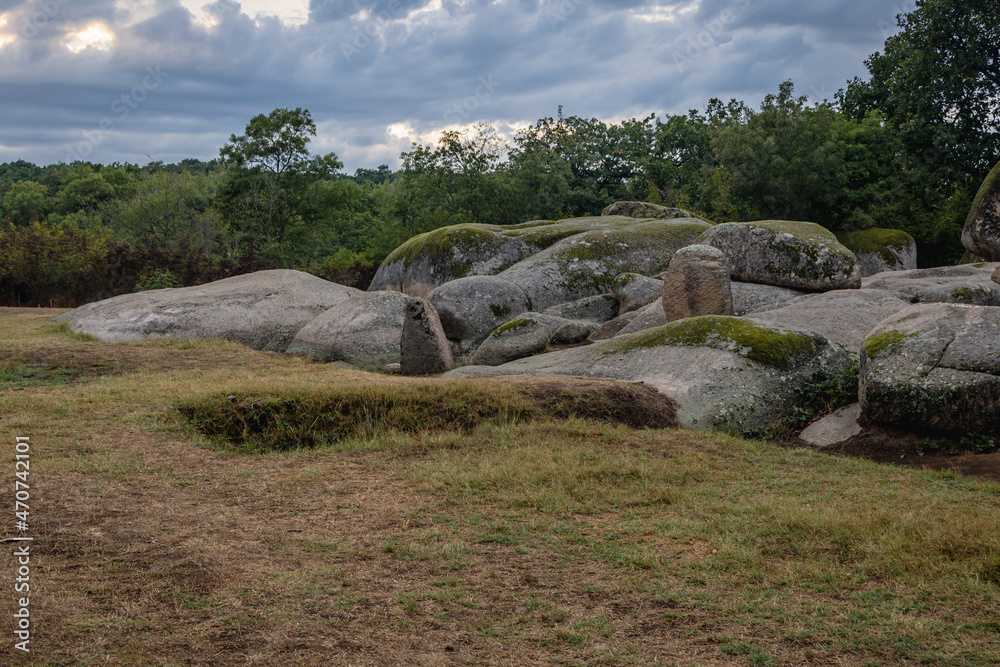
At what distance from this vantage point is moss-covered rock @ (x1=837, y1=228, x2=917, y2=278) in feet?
95.2

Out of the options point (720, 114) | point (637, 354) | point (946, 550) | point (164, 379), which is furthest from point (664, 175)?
point (946, 550)

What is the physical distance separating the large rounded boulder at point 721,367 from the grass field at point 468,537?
786 millimetres

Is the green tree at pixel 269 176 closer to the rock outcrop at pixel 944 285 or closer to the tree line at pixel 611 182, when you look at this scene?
the tree line at pixel 611 182

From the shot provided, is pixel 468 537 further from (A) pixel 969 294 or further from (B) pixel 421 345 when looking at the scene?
(A) pixel 969 294

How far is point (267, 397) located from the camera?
10391 mm

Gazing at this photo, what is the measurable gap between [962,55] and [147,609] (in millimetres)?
40194

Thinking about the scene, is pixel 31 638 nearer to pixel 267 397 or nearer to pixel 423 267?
pixel 267 397

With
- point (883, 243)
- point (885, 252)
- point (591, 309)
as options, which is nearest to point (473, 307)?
point (591, 309)

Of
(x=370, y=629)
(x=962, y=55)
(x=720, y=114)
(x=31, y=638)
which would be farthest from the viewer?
(x=720, y=114)

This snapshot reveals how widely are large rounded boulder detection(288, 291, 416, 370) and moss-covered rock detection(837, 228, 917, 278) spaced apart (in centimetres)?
1961

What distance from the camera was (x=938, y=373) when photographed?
969cm

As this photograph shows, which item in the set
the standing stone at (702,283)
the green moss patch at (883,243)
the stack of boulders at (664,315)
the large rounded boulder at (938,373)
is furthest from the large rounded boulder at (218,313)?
the green moss patch at (883,243)

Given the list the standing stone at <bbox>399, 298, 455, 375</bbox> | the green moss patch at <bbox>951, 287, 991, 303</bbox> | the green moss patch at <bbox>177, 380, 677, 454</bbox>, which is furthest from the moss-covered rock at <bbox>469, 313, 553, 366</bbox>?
the green moss patch at <bbox>951, 287, 991, 303</bbox>

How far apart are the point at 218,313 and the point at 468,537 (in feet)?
48.8
